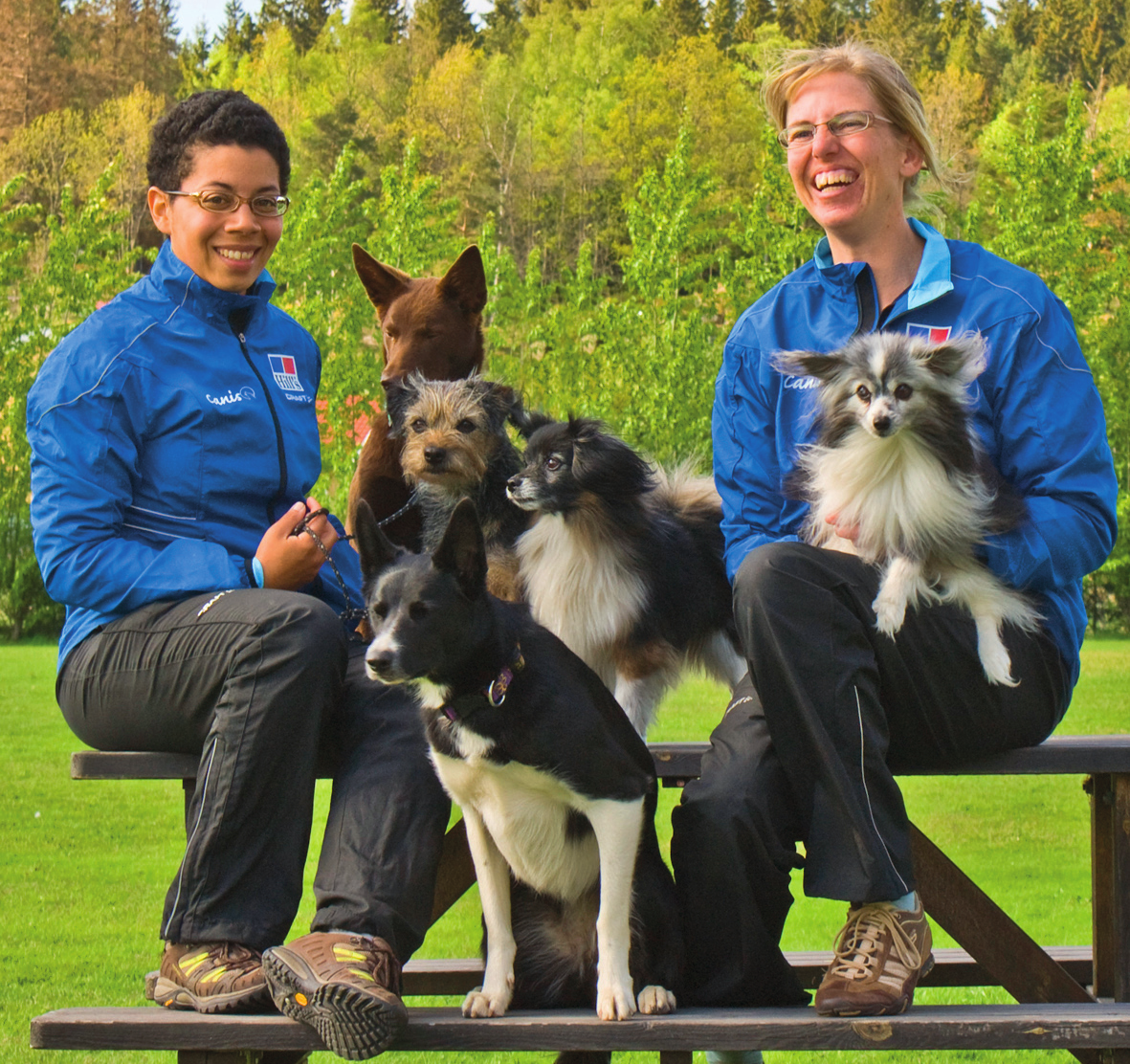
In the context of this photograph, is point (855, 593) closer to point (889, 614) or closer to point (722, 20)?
point (889, 614)

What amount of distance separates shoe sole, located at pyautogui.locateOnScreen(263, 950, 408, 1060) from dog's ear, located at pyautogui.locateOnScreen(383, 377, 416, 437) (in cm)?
203

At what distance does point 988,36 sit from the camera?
5200cm

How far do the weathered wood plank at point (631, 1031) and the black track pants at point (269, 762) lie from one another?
0.67ft

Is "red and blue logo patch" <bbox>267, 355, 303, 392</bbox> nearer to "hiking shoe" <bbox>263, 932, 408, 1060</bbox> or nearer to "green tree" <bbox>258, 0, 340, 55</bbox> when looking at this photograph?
"hiking shoe" <bbox>263, 932, 408, 1060</bbox>

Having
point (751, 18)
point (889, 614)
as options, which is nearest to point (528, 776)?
point (889, 614)

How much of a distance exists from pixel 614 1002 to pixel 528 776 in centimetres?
52

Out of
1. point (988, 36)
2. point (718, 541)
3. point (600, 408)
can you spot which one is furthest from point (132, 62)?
point (718, 541)

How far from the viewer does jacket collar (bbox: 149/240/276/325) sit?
Answer: 3400 millimetres

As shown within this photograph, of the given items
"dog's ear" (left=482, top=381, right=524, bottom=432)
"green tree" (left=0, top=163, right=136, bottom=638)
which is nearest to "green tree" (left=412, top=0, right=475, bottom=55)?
"green tree" (left=0, top=163, right=136, bottom=638)

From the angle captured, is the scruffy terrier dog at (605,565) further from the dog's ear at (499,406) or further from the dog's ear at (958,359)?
the dog's ear at (958,359)

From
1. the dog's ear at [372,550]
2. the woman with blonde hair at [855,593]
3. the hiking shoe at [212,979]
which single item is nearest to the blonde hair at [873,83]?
the woman with blonde hair at [855,593]

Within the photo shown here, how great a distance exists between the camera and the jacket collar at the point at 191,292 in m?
3.40

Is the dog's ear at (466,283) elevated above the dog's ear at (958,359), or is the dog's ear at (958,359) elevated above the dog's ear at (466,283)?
the dog's ear at (466,283)

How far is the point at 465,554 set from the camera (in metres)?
2.79
